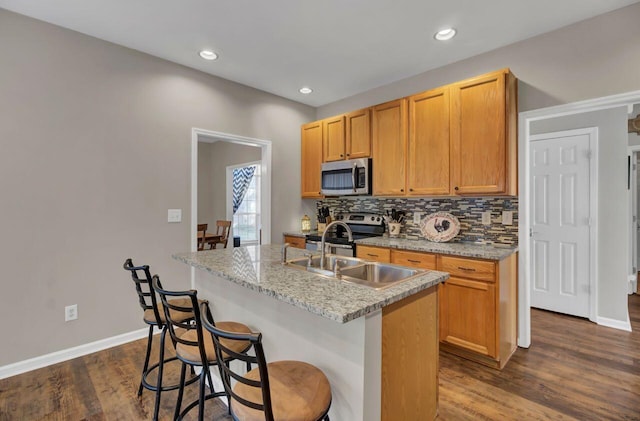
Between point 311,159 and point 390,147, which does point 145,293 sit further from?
point 311,159

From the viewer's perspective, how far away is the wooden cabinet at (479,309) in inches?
93.2

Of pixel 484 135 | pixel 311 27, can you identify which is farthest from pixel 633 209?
pixel 311 27

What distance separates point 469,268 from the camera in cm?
249

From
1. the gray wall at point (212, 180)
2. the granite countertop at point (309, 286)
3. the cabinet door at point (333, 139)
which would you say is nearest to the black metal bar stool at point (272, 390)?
the granite countertop at point (309, 286)

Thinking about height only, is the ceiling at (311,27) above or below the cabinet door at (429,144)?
above

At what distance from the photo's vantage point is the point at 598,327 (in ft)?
10.4

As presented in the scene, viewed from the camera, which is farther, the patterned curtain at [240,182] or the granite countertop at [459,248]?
the patterned curtain at [240,182]

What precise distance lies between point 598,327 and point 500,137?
7.55 ft

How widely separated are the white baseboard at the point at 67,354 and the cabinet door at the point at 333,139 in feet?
9.14

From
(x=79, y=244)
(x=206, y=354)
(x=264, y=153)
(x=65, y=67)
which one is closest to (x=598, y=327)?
(x=206, y=354)

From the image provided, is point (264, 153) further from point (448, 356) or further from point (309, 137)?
point (448, 356)

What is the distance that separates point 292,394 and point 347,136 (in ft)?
10.3

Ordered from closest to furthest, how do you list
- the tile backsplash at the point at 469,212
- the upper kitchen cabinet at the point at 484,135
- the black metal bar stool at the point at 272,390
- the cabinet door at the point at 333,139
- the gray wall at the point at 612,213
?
the black metal bar stool at the point at 272,390 < the upper kitchen cabinet at the point at 484,135 < the tile backsplash at the point at 469,212 < the gray wall at the point at 612,213 < the cabinet door at the point at 333,139

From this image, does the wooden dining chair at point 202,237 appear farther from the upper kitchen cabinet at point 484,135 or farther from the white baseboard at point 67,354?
the upper kitchen cabinet at point 484,135
